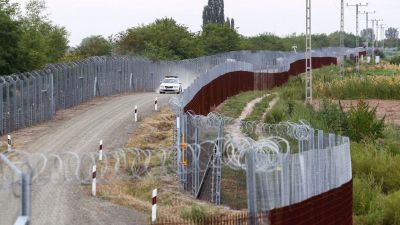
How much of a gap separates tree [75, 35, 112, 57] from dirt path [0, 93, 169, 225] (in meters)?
35.5

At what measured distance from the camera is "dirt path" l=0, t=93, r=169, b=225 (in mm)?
17062

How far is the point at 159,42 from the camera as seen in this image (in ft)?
284

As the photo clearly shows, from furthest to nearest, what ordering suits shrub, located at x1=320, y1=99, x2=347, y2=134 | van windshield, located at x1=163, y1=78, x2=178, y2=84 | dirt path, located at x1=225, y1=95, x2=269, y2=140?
van windshield, located at x1=163, y1=78, x2=178, y2=84
shrub, located at x1=320, y1=99, x2=347, y2=134
dirt path, located at x1=225, y1=95, x2=269, y2=140

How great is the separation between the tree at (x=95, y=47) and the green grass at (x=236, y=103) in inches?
1192

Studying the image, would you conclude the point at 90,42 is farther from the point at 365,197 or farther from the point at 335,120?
the point at 365,197

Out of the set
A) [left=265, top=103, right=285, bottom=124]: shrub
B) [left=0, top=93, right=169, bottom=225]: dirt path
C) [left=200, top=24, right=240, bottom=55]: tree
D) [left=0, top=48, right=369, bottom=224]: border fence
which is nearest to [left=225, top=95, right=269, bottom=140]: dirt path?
[left=0, top=48, right=369, bottom=224]: border fence

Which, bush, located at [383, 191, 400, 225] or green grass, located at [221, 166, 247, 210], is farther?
green grass, located at [221, 166, 247, 210]

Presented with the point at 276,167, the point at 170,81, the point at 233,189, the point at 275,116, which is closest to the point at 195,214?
the point at 233,189

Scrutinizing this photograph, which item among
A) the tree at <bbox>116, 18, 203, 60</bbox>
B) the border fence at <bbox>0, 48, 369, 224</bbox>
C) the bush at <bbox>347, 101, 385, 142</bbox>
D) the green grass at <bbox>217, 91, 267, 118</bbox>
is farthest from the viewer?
the tree at <bbox>116, 18, 203, 60</bbox>

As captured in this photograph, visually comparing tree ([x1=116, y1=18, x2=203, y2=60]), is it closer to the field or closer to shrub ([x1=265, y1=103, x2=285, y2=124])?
the field

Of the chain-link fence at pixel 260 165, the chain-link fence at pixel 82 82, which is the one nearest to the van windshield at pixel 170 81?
the chain-link fence at pixel 82 82

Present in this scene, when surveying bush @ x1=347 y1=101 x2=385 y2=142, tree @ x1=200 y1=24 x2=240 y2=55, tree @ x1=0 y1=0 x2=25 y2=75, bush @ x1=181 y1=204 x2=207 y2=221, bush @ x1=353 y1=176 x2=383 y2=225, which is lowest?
bush @ x1=353 y1=176 x2=383 y2=225

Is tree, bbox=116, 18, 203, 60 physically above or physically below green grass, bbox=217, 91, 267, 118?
above

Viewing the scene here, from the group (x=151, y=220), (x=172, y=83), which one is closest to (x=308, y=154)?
(x=151, y=220)
